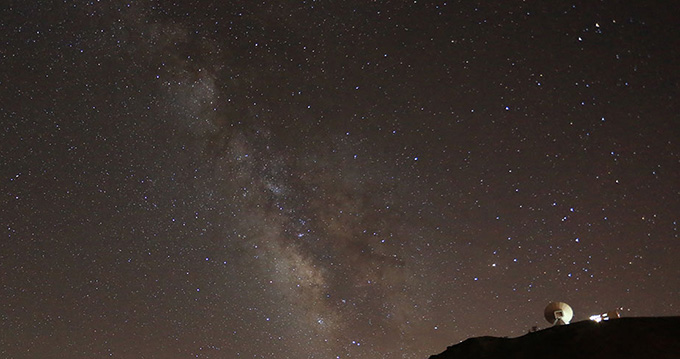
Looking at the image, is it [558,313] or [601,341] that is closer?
[601,341]

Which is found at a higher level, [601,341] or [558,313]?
[558,313]

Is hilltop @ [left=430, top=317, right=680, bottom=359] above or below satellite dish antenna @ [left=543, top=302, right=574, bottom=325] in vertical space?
below

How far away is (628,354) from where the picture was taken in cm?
1667

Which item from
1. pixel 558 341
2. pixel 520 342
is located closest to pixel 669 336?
pixel 558 341

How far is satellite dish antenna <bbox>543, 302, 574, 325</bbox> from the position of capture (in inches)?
971

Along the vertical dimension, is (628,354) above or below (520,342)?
below

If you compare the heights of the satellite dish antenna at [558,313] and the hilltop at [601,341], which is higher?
the satellite dish antenna at [558,313]

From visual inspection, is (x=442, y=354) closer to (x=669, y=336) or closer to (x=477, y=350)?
(x=477, y=350)

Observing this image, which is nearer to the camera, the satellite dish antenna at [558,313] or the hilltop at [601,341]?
the hilltop at [601,341]

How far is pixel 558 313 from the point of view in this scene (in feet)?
81.4

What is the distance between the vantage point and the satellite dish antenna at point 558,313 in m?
24.7

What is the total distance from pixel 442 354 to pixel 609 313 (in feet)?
22.7

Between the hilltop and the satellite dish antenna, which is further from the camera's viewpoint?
the satellite dish antenna

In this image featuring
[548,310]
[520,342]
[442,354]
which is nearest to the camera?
[520,342]
